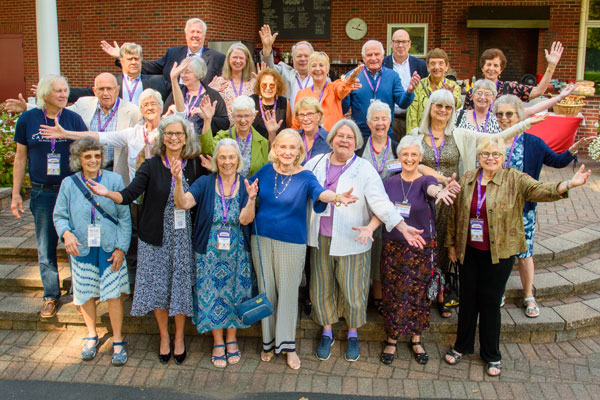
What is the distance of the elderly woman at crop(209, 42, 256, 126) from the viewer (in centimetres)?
513

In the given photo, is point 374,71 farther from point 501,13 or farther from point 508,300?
point 501,13

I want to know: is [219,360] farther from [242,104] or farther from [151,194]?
[242,104]

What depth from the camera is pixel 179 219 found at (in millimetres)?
4090

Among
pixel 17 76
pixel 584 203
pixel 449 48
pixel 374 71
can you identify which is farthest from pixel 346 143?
pixel 17 76

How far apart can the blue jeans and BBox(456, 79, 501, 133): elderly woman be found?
3.52 meters

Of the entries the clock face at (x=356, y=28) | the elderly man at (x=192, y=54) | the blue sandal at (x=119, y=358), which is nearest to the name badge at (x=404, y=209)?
the blue sandal at (x=119, y=358)

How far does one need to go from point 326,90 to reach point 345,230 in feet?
4.90

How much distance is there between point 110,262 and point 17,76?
12745 millimetres

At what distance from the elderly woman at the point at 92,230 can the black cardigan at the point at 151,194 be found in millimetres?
206

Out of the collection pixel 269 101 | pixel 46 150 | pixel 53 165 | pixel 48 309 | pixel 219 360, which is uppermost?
pixel 269 101

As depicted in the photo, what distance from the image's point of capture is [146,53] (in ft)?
43.0

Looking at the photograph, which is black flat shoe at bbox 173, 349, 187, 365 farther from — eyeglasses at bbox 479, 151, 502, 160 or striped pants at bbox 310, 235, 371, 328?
eyeglasses at bbox 479, 151, 502, 160

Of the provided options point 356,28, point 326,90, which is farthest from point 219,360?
point 356,28

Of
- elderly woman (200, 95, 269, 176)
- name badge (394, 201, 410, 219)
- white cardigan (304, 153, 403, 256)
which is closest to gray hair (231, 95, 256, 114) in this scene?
elderly woman (200, 95, 269, 176)
